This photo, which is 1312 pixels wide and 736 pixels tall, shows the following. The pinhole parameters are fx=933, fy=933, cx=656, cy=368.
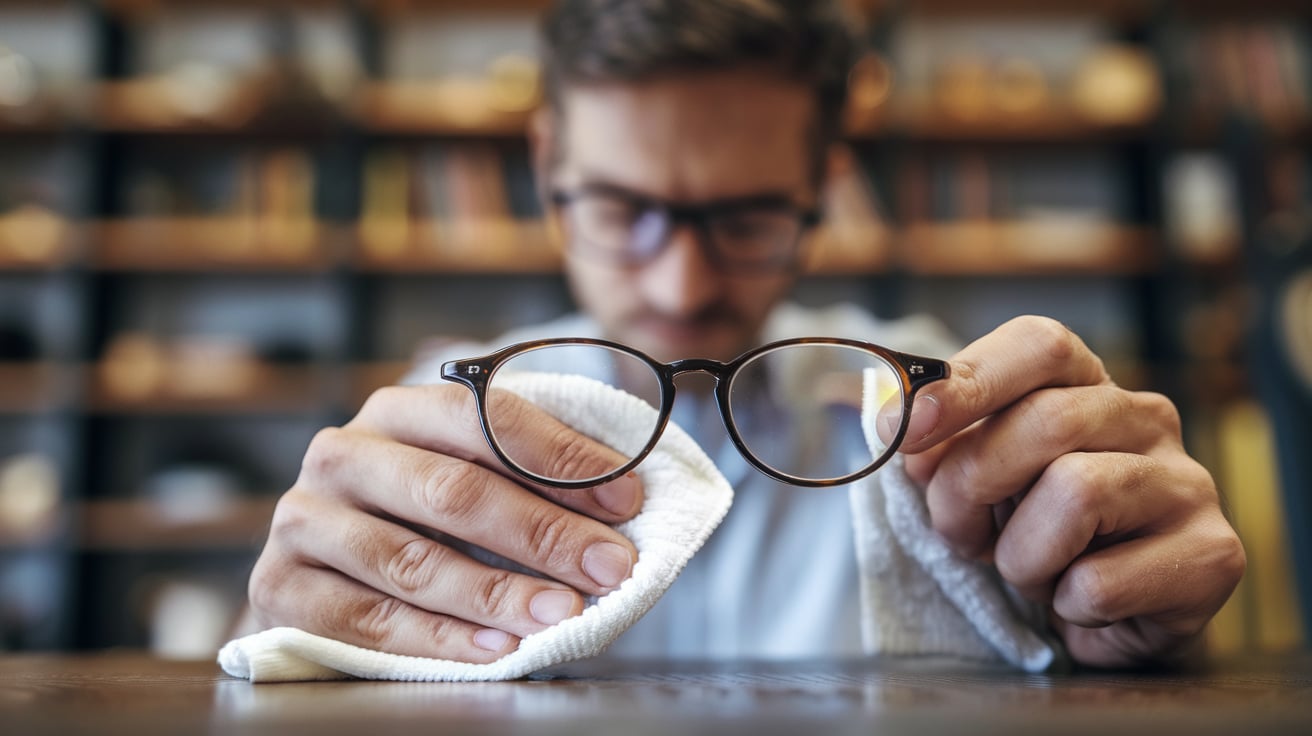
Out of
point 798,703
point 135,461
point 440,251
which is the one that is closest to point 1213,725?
point 798,703

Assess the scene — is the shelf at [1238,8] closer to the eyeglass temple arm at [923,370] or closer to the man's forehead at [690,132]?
the man's forehead at [690,132]

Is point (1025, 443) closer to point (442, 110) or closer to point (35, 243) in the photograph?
point (442, 110)

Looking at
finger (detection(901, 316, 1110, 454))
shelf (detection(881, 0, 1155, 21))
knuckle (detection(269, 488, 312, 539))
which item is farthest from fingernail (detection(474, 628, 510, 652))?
shelf (detection(881, 0, 1155, 21))

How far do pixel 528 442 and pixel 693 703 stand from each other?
0.18 m

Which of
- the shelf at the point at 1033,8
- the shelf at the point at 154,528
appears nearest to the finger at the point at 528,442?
the shelf at the point at 154,528

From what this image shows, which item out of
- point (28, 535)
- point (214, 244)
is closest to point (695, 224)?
point (214, 244)

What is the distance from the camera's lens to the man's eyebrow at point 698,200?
1035 mm

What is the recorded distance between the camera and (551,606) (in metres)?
0.45

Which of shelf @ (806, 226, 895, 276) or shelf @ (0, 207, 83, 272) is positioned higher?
shelf @ (0, 207, 83, 272)

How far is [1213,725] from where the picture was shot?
0.26 metres

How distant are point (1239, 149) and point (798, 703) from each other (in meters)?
1.80

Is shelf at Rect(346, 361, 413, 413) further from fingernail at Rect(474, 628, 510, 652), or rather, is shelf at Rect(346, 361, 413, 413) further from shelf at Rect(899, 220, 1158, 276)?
fingernail at Rect(474, 628, 510, 652)

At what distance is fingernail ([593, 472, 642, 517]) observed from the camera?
472 millimetres

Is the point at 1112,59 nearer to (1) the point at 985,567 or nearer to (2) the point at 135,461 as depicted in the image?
(1) the point at 985,567
